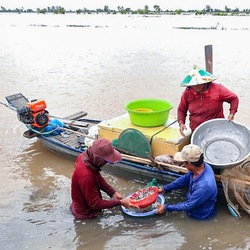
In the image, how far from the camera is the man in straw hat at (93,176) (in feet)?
12.9

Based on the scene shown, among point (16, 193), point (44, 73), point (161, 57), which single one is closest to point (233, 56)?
point (161, 57)

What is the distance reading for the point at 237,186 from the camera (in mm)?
4461

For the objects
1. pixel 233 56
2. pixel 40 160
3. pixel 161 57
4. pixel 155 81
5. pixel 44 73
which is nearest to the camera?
pixel 40 160

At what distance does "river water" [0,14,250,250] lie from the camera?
178 inches

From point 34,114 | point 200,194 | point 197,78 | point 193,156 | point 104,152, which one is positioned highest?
point 197,78

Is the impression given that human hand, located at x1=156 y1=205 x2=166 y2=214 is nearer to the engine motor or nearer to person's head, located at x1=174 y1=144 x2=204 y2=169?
person's head, located at x1=174 y1=144 x2=204 y2=169

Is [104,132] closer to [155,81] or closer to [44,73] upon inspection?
[155,81]

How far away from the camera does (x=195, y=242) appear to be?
437cm

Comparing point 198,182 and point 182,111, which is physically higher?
point 182,111

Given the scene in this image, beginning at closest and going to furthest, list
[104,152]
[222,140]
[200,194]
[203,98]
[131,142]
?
[104,152] → [200,194] → [203,98] → [222,140] → [131,142]

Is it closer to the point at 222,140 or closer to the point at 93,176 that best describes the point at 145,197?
the point at 93,176

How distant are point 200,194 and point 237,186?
674 millimetres

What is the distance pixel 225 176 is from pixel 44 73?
40.4 feet

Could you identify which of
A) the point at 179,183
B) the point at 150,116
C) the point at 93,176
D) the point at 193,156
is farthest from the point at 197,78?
the point at 93,176
